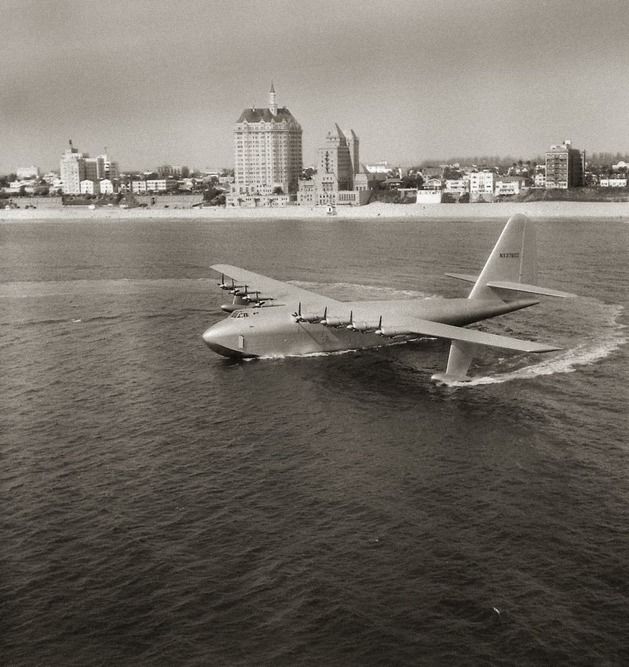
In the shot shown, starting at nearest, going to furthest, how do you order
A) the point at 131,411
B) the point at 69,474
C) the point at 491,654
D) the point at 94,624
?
the point at 491,654, the point at 94,624, the point at 69,474, the point at 131,411

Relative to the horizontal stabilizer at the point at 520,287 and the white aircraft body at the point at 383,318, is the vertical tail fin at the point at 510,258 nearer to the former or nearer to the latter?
the white aircraft body at the point at 383,318

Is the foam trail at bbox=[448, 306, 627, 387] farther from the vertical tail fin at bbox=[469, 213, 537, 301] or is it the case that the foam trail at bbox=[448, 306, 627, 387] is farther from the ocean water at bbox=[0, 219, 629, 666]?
the vertical tail fin at bbox=[469, 213, 537, 301]

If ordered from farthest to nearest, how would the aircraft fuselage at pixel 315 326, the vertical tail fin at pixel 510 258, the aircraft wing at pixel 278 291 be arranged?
the aircraft wing at pixel 278 291, the vertical tail fin at pixel 510 258, the aircraft fuselage at pixel 315 326

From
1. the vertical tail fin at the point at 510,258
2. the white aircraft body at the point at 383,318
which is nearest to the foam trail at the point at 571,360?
the white aircraft body at the point at 383,318

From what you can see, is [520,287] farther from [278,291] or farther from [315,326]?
[278,291]

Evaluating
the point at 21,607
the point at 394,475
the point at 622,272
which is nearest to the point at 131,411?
the point at 394,475

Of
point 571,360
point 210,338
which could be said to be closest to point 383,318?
point 210,338

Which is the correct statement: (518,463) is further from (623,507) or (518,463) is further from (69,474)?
(69,474)
